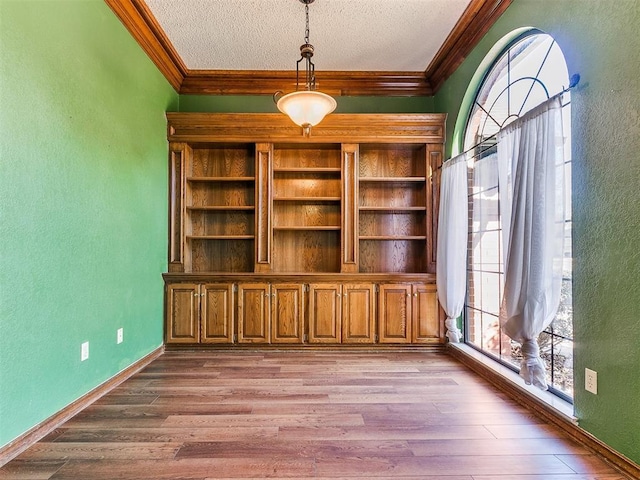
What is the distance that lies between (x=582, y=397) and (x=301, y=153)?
3.36 metres

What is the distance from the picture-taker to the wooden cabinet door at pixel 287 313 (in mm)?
3707

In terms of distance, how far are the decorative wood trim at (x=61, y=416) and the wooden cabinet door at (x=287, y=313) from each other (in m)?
1.32

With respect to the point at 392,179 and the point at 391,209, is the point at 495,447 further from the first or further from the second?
the point at 392,179

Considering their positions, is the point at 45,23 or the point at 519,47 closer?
the point at 45,23

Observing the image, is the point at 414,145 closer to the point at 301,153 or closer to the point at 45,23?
the point at 301,153

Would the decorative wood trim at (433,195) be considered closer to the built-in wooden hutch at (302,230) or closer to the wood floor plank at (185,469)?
the built-in wooden hutch at (302,230)

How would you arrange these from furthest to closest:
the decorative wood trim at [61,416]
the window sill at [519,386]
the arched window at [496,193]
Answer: the arched window at [496,193], the window sill at [519,386], the decorative wood trim at [61,416]

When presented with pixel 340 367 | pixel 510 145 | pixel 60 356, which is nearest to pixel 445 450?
pixel 340 367

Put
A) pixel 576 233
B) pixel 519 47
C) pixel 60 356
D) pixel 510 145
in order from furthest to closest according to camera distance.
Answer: pixel 519 47 → pixel 510 145 → pixel 60 356 → pixel 576 233

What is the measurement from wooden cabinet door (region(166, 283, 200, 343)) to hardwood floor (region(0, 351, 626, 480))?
65cm

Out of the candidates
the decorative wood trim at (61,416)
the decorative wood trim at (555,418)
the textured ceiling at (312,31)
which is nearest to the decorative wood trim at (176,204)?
the textured ceiling at (312,31)

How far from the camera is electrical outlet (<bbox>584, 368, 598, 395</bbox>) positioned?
185cm

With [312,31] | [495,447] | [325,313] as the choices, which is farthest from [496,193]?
[312,31]

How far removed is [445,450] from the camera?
189 centimetres
